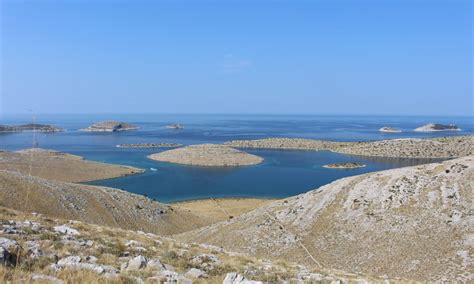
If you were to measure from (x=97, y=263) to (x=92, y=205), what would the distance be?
32.9m

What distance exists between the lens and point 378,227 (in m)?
27.7

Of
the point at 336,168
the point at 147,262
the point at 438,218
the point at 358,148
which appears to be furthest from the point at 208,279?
the point at 358,148

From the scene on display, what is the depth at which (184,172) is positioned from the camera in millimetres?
98062

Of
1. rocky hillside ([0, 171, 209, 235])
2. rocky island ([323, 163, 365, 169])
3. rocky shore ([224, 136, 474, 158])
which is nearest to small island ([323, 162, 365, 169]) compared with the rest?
rocky island ([323, 163, 365, 169])

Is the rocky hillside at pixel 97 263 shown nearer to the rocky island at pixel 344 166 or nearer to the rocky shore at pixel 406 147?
the rocky island at pixel 344 166

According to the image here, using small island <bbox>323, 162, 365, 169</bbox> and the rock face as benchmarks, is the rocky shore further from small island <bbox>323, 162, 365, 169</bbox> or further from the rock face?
the rock face

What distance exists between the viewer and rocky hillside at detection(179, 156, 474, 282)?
2331 centimetres

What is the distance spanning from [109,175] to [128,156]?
37506 mm

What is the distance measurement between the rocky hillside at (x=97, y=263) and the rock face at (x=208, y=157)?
94194mm

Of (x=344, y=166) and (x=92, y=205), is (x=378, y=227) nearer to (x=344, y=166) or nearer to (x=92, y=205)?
(x=92, y=205)

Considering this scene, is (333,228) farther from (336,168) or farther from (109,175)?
(336,168)

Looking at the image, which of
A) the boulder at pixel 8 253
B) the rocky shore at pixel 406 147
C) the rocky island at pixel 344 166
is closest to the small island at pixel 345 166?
the rocky island at pixel 344 166

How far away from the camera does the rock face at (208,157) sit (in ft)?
369

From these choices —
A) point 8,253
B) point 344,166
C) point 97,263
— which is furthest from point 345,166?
point 8,253
